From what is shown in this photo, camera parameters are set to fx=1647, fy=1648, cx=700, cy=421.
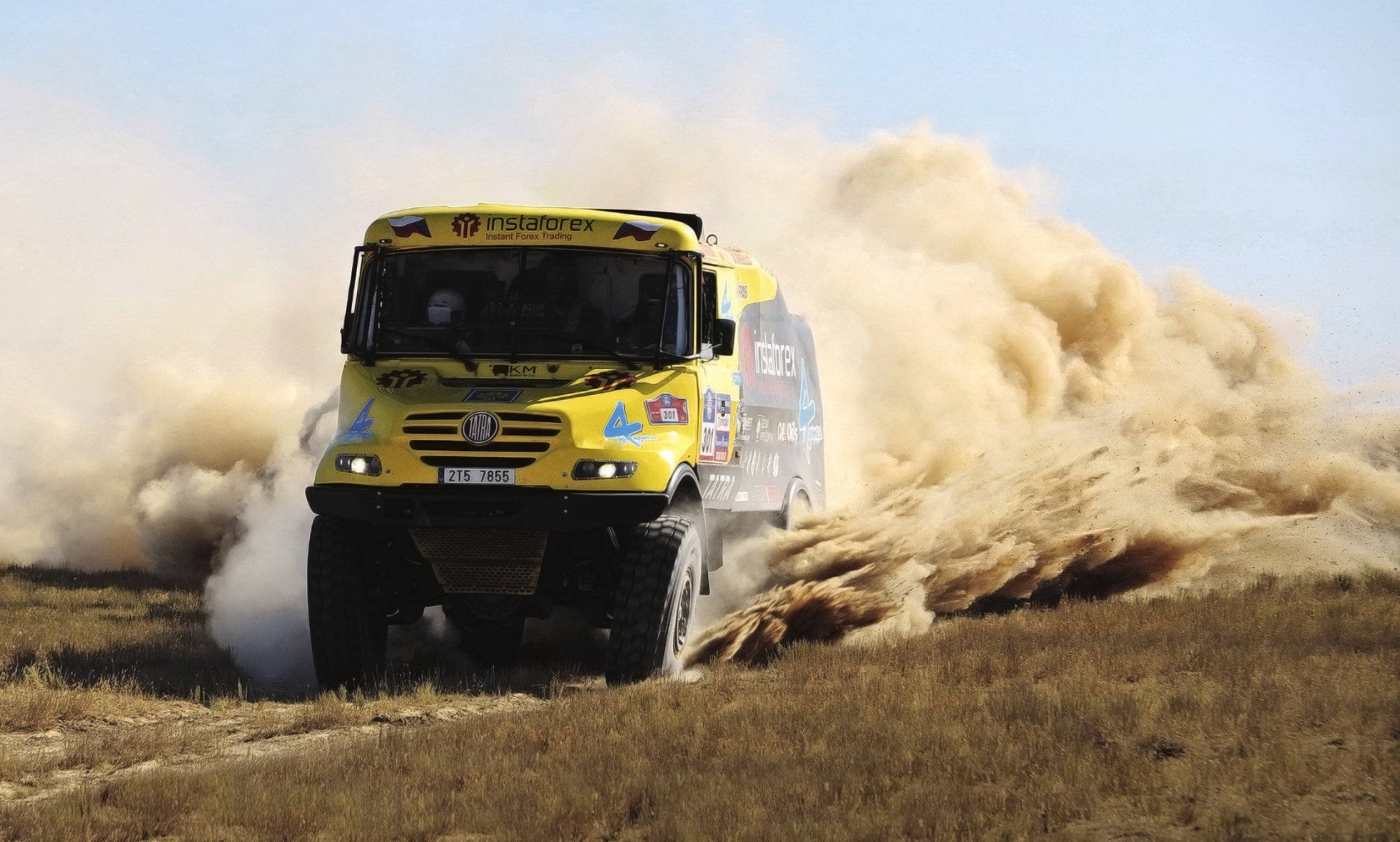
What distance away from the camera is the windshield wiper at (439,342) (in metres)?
11.8

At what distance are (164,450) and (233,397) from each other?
4.17 ft

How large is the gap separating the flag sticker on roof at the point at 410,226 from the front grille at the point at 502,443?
1654 mm

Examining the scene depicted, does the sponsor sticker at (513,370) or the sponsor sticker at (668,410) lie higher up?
the sponsor sticker at (513,370)

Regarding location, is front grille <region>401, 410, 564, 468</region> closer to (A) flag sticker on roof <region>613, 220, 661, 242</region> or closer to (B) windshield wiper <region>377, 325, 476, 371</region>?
(B) windshield wiper <region>377, 325, 476, 371</region>

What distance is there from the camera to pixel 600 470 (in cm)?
1117

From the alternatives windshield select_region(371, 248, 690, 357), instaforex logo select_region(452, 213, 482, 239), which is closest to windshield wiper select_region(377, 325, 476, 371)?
windshield select_region(371, 248, 690, 357)

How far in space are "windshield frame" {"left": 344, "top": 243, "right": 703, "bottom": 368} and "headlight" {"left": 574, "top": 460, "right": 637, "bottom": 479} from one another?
0.99m

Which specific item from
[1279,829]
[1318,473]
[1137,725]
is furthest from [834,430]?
[1279,829]

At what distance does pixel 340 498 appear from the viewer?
11.3 meters

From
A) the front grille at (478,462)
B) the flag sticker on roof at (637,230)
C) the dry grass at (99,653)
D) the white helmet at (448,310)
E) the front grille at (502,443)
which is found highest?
the flag sticker on roof at (637,230)

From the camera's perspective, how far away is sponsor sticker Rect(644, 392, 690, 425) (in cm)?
1166

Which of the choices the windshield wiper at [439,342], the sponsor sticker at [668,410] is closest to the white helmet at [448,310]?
the windshield wiper at [439,342]

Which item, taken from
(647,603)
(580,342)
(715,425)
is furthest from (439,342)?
(647,603)

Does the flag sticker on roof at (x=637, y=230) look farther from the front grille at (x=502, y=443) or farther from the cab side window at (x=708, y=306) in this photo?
the front grille at (x=502, y=443)
